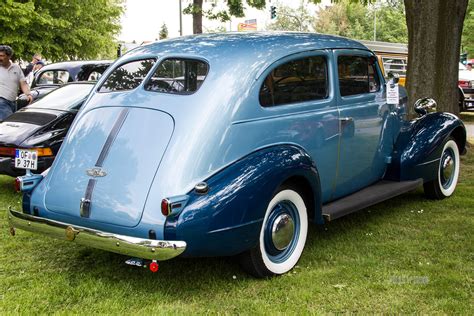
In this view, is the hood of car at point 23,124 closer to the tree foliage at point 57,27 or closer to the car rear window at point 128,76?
the car rear window at point 128,76

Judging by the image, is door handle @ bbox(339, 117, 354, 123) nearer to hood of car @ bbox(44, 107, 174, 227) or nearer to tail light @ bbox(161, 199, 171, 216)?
hood of car @ bbox(44, 107, 174, 227)

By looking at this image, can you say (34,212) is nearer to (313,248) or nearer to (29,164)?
(29,164)

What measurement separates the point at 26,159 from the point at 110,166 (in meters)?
2.20

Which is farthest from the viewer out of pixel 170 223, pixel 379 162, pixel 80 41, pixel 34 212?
pixel 80 41

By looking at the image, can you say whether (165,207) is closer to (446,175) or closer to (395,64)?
(446,175)

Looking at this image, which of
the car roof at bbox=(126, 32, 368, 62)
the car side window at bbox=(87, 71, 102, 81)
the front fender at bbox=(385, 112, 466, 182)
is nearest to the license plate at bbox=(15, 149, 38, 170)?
the car roof at bbox=(126, 32, 368, 62)

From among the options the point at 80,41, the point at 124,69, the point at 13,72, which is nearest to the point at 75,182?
the point at 124,69

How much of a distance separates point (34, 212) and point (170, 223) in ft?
4.16

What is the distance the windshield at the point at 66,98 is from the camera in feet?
21.2

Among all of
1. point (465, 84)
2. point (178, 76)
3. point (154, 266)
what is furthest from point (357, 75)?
point (465, 84)

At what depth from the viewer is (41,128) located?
19.6ft

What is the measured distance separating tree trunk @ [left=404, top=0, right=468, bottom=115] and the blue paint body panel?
392cm

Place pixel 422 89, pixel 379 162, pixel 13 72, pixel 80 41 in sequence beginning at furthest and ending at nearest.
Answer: pixel 80 41 < pixel 422 89 < pixel 13 72 < pixel 379 162

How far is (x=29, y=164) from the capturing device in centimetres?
542
